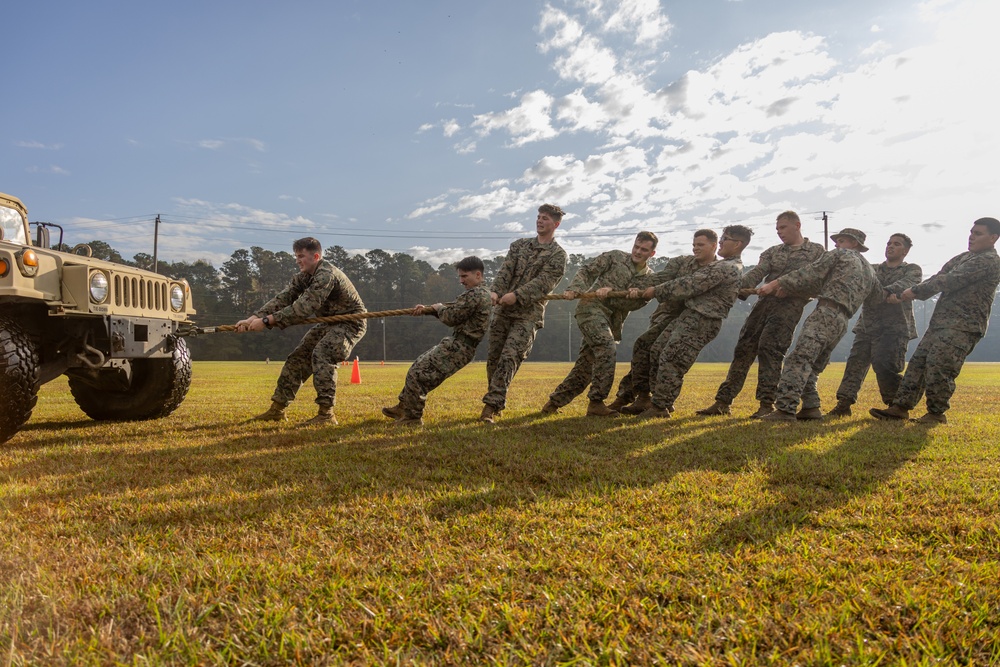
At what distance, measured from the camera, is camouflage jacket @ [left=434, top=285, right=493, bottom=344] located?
5.72 metres

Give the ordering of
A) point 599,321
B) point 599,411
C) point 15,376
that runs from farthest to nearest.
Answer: point 599,321 < point 599,411 < point 15,376

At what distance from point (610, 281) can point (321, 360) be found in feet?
10.9

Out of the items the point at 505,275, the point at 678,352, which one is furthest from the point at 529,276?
the point at 678,352

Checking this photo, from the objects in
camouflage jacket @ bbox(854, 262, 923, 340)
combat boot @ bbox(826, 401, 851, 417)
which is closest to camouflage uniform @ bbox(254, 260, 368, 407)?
combat boot @ bbox(826, 401, 851, 417)

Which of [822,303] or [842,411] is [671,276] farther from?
[842,411]

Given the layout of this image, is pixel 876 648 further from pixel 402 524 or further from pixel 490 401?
pixel 490 401

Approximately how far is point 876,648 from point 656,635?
54 centimetres

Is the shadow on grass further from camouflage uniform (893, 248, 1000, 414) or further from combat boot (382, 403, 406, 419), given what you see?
camouflage uniform (893, 248, 1000, 414)

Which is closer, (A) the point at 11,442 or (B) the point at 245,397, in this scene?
(A) the point at 11,442

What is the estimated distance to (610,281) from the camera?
6836 mm

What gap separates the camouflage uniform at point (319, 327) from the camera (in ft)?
19.4

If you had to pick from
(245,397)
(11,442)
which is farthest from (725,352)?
(11,442)

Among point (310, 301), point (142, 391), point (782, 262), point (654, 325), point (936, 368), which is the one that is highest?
point (782, 262)

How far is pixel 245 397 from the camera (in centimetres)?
932
